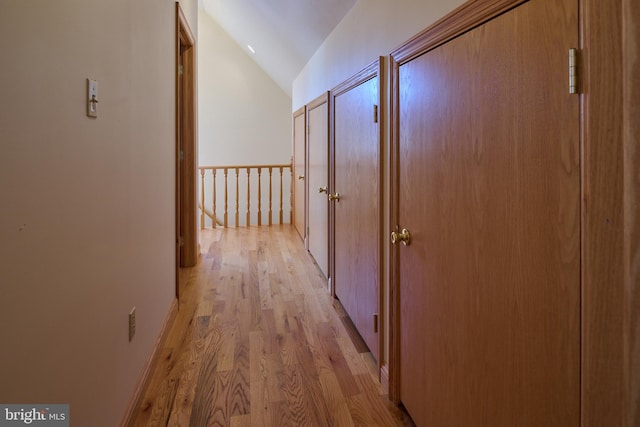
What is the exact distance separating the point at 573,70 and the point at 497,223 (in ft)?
1.34

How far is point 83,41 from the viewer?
3.77 ft

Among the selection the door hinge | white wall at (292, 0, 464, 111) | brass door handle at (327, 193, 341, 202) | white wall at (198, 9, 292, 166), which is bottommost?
brass door handle at (327, 193, 341, 202)

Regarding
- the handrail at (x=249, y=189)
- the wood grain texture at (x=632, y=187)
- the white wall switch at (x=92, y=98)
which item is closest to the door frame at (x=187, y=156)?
the handrail at (x=249, y=189)

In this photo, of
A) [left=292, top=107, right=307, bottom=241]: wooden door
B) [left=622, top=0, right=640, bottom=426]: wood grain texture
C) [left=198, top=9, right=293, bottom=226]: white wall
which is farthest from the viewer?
[left=198, top=9, right=293, bottom=226]: white wall

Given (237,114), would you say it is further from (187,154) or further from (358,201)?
(358,201)

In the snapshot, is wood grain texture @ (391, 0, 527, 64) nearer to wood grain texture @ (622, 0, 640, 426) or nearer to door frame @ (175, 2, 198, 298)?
wood grain texture @ (622, 0, 640, 426)

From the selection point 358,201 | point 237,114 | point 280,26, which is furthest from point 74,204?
point 237,114

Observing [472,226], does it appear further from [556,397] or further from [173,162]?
[173,162]

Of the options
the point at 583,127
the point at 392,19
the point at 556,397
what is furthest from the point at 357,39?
the point at 556,397

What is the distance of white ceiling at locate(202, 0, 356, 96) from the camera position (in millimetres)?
2908

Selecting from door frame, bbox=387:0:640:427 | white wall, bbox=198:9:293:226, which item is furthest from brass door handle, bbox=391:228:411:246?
white wall, bbox=198:9:293:226

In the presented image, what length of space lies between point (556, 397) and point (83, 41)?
1.55 m

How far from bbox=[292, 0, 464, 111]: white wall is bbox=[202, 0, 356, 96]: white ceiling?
102 mm

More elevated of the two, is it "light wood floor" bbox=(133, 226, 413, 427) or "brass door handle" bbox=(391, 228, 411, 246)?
"brass door handle" bbox=(391, 228, 411, 246)
